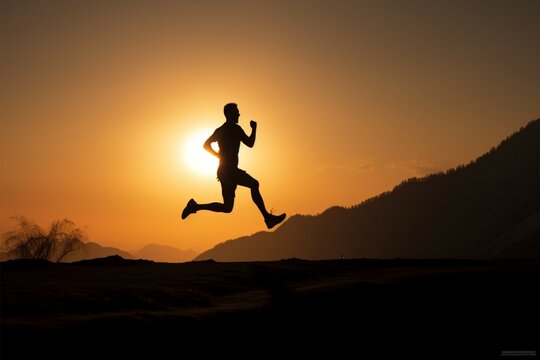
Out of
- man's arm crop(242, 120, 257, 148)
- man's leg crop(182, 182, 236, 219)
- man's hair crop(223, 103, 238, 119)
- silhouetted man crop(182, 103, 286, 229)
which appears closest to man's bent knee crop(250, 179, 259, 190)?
silhouetted man crop(182, 103, 286, 229)

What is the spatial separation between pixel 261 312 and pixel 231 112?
5.67m

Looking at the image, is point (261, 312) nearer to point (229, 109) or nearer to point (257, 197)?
point (257, 197)

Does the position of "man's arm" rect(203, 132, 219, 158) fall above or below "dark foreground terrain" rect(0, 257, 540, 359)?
above

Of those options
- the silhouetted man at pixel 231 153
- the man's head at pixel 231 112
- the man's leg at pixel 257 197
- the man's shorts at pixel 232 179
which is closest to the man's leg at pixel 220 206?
the silhouetted man at pixel 231 153

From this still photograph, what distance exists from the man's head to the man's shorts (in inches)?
44.1

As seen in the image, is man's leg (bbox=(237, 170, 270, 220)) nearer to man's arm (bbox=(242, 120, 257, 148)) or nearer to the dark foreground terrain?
man's arm (bbox=(242, 120, 257, 148))

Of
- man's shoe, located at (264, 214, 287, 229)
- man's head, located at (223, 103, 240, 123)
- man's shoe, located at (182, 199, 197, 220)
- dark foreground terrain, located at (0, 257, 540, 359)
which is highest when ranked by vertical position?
man's head, located at (223, 103, 240, 123)

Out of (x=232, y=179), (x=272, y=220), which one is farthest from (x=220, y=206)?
(x=272, y=220)

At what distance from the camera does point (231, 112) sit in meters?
14.5

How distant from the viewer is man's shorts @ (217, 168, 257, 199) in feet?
48.2

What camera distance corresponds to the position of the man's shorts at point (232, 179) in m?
14.7

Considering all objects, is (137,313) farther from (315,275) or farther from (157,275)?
(315,275)

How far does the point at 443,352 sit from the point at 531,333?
1.88 metres

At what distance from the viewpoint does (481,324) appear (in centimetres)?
1145
